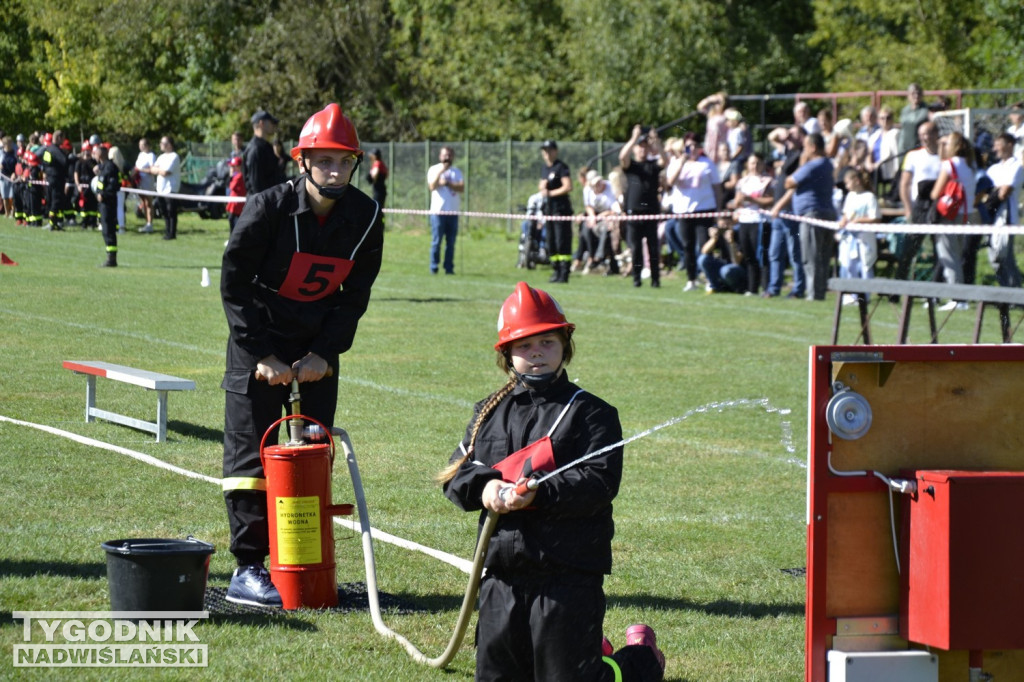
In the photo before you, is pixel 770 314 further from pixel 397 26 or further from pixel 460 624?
pixel 397 26

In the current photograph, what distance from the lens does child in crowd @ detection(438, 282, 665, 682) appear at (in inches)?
176

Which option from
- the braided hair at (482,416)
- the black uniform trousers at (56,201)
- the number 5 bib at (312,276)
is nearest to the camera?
the braided hair at (482,416)

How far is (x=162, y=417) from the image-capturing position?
948cm

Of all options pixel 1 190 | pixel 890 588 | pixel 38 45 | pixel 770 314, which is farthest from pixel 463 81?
pixel 890 588

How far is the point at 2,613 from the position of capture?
5586 mm

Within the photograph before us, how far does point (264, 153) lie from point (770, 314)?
21.8 ft

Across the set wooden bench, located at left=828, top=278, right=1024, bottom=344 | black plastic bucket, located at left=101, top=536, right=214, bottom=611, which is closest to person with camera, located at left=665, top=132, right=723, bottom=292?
wooden bench, located at left=828, top=278, right=1024, bottom=344

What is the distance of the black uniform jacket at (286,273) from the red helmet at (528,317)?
56.1 inches

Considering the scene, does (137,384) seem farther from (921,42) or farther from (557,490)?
(921,42)

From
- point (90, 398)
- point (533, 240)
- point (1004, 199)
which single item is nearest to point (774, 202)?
A: point (1004, 199)

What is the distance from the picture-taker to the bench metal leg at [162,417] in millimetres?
9383

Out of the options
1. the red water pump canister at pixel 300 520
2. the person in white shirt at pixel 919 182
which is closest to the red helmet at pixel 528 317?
the red water pump canister at pixel 300 520

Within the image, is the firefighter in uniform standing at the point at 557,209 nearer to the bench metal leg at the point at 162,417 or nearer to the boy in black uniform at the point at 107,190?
the boy in black uniform at the point at 107,190

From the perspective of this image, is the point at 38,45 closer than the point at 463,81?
No
